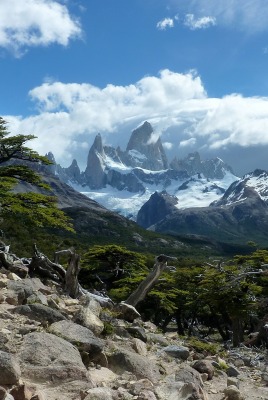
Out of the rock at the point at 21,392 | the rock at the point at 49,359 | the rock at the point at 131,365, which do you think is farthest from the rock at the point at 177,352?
the rock at the point at 21,392

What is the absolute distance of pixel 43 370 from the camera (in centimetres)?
948

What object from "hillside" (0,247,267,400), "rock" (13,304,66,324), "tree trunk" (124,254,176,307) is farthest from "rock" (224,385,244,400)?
"tree trunk" (124,254,176,307)

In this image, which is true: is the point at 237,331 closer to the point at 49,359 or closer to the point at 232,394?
the point at 232,394

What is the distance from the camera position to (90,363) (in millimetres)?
11359

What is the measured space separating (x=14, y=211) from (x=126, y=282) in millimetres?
19330

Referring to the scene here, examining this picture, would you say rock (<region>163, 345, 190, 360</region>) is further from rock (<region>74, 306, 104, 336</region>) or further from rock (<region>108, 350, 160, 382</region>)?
rock (<region>108, 350, 160, 382</region>)

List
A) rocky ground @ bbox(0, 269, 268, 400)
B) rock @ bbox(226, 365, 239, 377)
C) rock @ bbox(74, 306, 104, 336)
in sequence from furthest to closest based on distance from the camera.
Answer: rock @ bbox(226, 365, 239, 377)
rock @ bbox(74, 306, 104, 336)
rocky ground @ bbox(0, 269, 268, 400)

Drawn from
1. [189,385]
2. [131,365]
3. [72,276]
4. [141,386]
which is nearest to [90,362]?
[131,365]

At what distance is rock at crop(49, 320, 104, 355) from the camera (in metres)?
11.6

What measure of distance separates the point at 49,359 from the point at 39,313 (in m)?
3.24

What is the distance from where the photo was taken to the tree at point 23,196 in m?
24.6

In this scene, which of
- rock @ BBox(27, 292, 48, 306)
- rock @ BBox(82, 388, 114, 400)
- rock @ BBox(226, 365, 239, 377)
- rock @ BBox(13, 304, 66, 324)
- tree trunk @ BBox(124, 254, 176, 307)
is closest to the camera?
rock @ BBox(82, 388, 114, 400)

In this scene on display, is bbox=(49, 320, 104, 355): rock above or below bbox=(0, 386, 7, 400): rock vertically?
above

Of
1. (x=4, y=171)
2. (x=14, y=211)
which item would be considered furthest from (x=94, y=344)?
(x=4, y=171)
